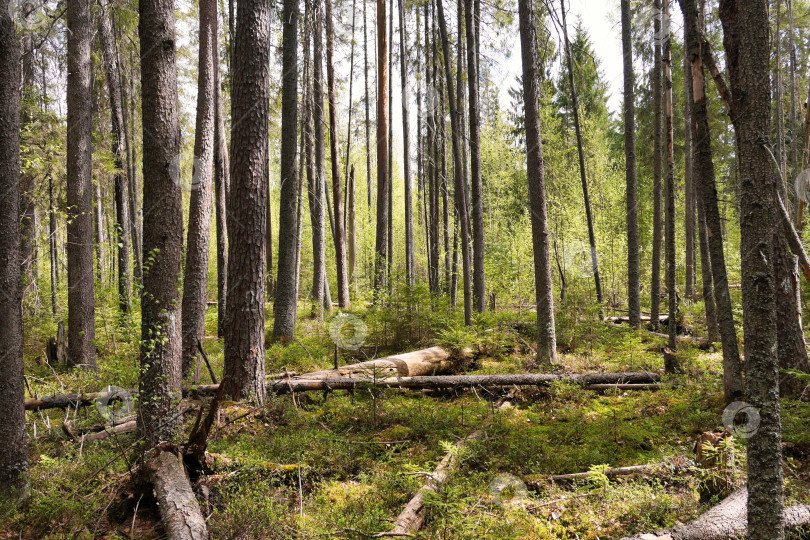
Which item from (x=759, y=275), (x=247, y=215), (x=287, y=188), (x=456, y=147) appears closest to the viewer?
(x=759, y=275)

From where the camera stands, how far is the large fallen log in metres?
3.08

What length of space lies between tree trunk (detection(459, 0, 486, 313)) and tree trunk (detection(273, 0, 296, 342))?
412 cm

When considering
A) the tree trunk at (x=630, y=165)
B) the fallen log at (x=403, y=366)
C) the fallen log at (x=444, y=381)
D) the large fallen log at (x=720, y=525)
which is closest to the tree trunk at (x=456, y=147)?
the fallen log at (x=403, y=366)

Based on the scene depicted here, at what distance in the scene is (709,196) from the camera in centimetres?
511

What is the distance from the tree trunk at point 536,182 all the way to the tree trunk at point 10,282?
6.68 m

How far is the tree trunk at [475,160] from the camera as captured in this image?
10.7 metres

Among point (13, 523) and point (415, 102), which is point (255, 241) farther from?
point (415, 102)

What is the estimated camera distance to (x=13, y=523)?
3336 mm

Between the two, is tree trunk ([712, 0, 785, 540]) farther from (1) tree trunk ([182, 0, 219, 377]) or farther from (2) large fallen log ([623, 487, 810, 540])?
(1) tree trunk ([182, 0, 219, 377])

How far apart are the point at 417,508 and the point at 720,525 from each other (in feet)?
7.22

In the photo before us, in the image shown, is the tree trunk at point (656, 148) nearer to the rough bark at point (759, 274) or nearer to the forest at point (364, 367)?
the forest at point (364, 367)

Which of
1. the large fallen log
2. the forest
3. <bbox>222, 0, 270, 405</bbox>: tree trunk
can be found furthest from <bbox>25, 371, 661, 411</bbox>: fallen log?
the large fallen log

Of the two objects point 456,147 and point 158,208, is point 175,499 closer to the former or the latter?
point 158,208

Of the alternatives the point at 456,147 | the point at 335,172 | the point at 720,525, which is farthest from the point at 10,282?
the point at 335,172
